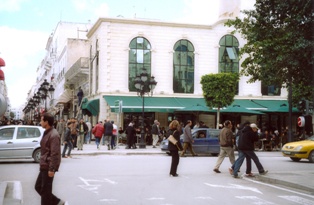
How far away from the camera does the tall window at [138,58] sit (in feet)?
118

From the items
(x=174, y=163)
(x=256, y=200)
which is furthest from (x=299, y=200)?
(x=174, y=163)

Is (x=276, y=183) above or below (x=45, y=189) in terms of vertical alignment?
below

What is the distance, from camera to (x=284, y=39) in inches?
562

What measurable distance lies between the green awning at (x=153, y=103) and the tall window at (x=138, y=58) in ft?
5.93

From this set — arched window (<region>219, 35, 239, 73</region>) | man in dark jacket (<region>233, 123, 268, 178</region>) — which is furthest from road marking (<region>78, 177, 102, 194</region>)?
arched window (<region>219, 35, 239, 73</region>)

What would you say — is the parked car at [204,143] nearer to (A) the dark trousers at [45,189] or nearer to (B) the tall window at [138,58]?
(B) the tall window at [138,58]

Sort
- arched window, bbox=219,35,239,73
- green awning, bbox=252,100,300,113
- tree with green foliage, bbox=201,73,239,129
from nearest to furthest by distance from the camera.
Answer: tree with green foliage, bbox=201,73,239,129 < green awning, bbox=252,100,300,113 < arched window, bbox=219,35,239,73

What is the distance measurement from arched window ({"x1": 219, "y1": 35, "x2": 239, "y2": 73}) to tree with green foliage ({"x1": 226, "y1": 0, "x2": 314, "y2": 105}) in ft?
68.7

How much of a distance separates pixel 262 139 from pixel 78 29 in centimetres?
3911

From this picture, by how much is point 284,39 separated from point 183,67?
22660mm

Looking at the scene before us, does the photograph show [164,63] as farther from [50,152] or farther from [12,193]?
[50,152]

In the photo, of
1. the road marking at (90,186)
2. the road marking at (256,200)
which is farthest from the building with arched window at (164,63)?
the road marking at (256,200)

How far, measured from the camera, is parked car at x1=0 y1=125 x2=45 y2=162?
17.7 m

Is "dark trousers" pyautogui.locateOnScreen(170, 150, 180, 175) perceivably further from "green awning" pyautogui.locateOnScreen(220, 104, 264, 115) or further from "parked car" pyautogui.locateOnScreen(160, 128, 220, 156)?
"green awning" pyautogui.locateOnScreen(220, 104, 264, 115)
